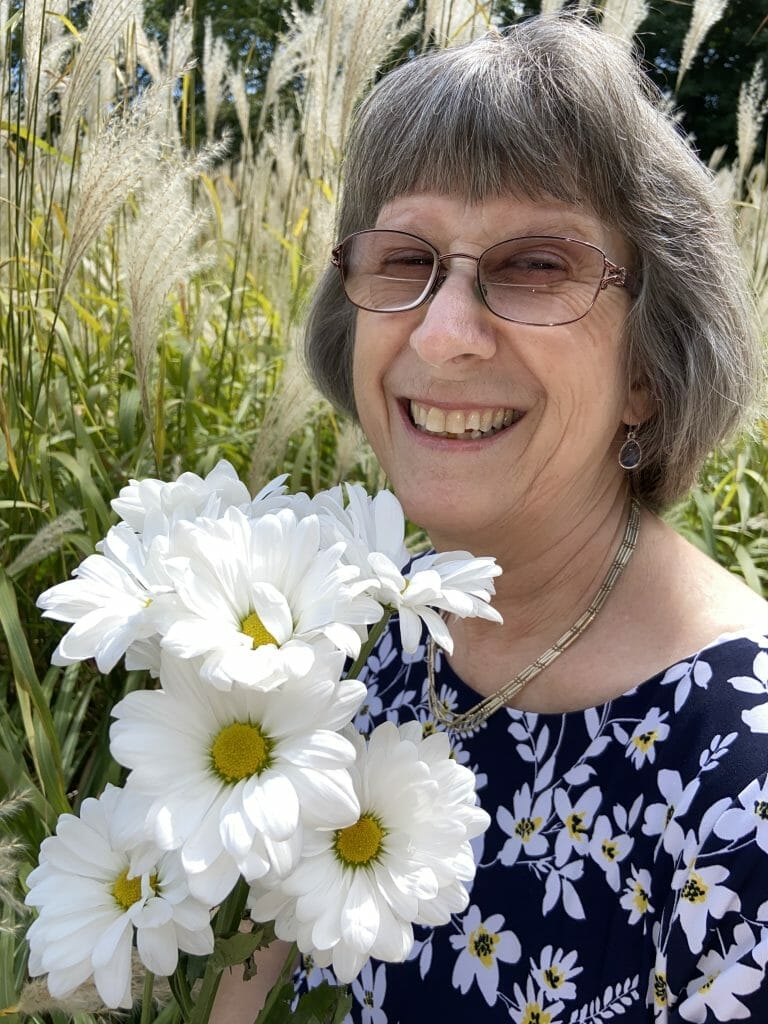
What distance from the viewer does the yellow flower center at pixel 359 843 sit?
654 mm

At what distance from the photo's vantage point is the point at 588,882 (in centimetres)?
124

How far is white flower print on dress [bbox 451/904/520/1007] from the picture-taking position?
4.20 ft

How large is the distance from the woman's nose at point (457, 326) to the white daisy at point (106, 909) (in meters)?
0.80

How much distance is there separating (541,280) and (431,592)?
0.80 m

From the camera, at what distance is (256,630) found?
0.62 meters

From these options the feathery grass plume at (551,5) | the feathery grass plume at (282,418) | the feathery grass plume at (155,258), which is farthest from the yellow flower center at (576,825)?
the feathery grass plume at (551,5)

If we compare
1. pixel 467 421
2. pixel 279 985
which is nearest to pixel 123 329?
pixel 467 421

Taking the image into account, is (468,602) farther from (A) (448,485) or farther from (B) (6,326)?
(B) (6,326)

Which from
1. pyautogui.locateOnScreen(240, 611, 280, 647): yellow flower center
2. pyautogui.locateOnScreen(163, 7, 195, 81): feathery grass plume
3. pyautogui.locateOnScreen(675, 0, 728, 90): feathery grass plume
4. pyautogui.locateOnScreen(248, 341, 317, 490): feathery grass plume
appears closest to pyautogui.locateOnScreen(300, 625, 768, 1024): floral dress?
pyautogui.locateOnScreen(240, 611, 280, 647): yellow flower center

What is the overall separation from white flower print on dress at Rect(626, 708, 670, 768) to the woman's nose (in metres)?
0.53

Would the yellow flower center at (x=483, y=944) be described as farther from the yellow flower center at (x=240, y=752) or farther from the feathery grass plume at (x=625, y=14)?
the feathery grass plume at (x=625, y=14)

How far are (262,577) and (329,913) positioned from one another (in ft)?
0.73

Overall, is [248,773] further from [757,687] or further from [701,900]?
[757,687]

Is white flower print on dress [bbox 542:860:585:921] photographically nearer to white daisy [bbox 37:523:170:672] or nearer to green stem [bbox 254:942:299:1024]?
green stem [bbox 254:942:299:1024]
